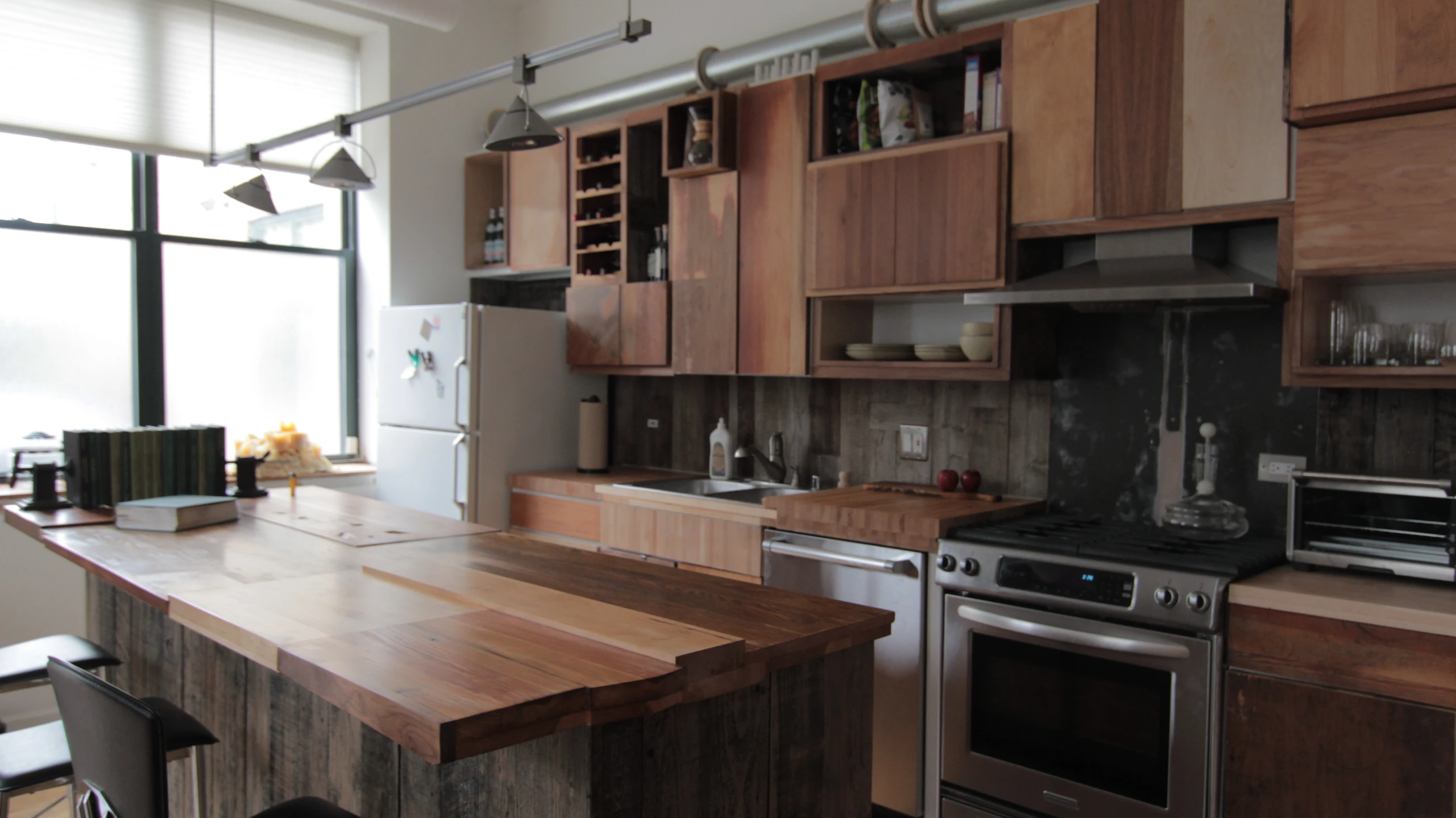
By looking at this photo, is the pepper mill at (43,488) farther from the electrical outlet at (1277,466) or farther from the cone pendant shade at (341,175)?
the electrical outlet at (1277,466)

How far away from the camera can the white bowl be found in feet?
10.7

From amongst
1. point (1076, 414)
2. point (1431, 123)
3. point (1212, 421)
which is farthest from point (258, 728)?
point (1431, 123)

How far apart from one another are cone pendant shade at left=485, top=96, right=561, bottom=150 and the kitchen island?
44.2 inches

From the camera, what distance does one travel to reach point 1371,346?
2586mm

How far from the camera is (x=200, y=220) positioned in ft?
15.9

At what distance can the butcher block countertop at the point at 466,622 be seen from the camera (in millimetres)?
1363

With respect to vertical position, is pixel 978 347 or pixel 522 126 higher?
pixel 522 126

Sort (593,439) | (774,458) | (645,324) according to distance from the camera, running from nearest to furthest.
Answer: (774,458), (645,324), (593,439)

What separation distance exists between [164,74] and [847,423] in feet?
11.9

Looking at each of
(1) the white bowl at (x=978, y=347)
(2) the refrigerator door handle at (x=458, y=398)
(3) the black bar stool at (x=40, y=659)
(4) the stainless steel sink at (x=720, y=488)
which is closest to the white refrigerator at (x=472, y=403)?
(2) the refrigerator door handle at (x=458, y=398)

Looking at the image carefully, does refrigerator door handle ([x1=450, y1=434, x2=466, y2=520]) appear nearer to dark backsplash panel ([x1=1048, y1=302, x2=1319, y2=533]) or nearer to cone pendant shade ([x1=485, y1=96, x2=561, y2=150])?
cone pendant shade ([x1=485, y1=96, x2=561, y2=150])

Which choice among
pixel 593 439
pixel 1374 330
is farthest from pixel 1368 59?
pixel 593 439

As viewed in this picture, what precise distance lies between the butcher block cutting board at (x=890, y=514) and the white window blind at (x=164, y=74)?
11.3 feet

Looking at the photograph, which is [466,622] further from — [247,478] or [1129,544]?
[247,478]
